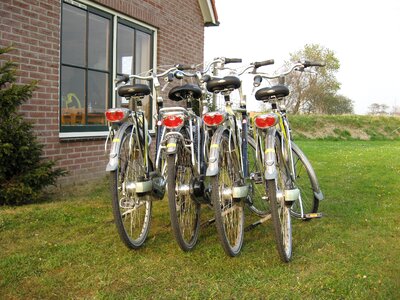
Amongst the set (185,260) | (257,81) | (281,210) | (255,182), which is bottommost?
(185,260)

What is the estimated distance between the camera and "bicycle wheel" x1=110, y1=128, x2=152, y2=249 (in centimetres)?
331

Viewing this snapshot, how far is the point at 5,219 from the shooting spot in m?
4.15

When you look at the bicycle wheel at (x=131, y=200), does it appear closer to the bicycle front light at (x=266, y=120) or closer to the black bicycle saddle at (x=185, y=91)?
the black bicycle saddle at (x=185, y=91)

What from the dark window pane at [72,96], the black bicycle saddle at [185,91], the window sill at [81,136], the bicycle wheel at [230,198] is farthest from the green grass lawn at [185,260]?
the dark window pane at [72,96]

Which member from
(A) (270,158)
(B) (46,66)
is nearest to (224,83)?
(A) (270,158)

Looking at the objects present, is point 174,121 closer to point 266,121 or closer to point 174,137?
point 174,137

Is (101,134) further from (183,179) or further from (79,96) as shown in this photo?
(183,179)

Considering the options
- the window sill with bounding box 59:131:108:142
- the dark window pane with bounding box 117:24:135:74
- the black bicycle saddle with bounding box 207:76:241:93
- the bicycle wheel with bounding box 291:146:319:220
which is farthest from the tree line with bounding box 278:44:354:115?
the black bicycle saddle with bounding box 207:76:241:93

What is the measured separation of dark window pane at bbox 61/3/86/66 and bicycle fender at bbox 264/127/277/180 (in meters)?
3.83

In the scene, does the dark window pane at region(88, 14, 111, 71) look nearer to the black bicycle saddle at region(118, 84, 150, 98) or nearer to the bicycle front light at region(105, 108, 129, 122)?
the black bicycle saddle at region(118, 84, 150, 98)

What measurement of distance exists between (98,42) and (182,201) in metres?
4.08

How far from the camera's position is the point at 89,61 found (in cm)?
665

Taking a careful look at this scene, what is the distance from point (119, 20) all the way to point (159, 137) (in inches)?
161

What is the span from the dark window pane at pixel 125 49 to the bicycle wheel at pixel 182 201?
14.0 feet
